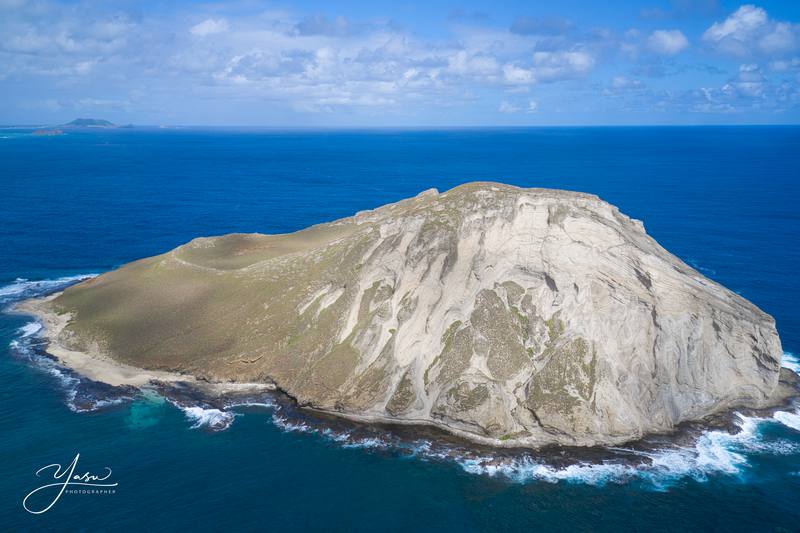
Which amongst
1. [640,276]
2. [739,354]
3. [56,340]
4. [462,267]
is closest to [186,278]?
[56,340]

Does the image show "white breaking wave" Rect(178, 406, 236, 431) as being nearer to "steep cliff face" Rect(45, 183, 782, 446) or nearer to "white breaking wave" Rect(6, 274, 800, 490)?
"white breaking wave" Rect(6, 274, 800, 490)

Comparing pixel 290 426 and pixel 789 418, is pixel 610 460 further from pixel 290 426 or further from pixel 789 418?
pixel 290 426

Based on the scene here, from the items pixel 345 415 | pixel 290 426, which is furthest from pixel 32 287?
pixel 345 415

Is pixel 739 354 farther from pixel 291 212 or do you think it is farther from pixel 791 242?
pixel 291 212

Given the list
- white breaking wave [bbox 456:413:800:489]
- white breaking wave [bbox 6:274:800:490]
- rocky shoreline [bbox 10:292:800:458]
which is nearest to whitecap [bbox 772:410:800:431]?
white breaking wave [bbox 6:274:800:490]

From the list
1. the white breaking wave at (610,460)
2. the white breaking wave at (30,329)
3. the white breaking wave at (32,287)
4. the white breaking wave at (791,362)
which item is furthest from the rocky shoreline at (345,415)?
the white breaking wave at (32,287)
